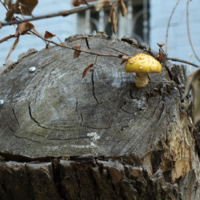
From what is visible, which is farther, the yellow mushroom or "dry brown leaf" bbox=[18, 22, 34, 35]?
the yellow mushroom

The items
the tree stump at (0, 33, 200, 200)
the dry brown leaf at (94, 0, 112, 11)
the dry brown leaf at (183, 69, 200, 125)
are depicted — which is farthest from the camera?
the tree stump at (0, 33, 200, 200)

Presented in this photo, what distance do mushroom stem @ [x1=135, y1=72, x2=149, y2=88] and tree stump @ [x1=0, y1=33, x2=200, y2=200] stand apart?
0.04 meters

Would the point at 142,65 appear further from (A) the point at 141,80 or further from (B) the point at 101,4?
(B) the point at 101,4

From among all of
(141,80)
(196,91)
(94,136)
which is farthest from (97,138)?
(196,91)

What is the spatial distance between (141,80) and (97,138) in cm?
46

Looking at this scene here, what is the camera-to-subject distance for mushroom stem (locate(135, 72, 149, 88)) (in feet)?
4.76

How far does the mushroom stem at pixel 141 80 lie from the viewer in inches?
57.2

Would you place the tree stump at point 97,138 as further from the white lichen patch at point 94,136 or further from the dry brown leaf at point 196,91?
the dry brown leaf at point 196,91

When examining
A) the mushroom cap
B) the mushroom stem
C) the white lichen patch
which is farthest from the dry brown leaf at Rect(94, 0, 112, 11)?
the white lichen patch

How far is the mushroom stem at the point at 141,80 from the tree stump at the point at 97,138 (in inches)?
1.5

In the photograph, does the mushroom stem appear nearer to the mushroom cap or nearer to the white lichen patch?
the mushroom cap

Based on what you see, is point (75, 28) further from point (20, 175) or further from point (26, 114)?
point (20, 175)

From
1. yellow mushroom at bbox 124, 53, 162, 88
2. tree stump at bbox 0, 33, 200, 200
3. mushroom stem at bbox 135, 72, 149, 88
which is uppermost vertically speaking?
yellow mushroom at bbox 124, 53, 162, 88

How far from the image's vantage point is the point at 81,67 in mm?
1733
